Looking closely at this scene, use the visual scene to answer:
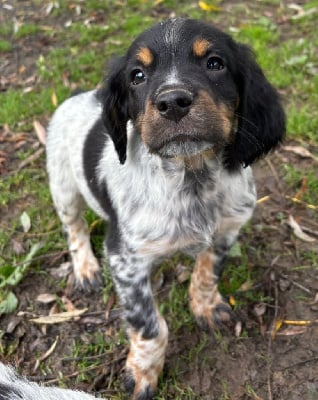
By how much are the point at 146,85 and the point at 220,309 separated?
1.80m

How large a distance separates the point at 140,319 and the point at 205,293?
694mm

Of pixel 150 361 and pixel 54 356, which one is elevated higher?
pixel 150 361

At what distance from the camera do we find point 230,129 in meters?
2.90

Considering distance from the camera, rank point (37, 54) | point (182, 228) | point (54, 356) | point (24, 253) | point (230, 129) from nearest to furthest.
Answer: point (230, 129) < point (182, 228) < point (54, 356) < point (24, 253) < point (37, 54)

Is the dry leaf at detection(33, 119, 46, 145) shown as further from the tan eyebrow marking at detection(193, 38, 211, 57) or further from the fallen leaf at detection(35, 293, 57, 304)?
the tan eyebrow marking at detection(193, 38, 211, 57)

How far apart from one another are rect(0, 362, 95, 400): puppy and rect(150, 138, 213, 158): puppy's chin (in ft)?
4.22

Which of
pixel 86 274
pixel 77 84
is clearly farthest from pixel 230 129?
pixel 77 84

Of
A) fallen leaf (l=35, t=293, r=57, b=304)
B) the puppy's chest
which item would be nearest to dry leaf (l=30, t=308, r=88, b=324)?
fallen leaf (l=35, t=293, r=57, b=304)

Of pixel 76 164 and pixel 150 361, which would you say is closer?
pixel 150 361

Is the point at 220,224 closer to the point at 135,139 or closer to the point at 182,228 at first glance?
the point at 182,228

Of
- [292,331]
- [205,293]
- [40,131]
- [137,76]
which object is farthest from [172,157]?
[40,131]

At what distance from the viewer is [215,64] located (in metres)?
2.92

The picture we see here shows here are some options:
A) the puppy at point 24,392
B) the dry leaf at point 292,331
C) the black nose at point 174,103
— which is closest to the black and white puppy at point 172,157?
the black nose at point 174,103

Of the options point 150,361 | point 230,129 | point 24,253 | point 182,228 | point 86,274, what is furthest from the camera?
point 24,253
